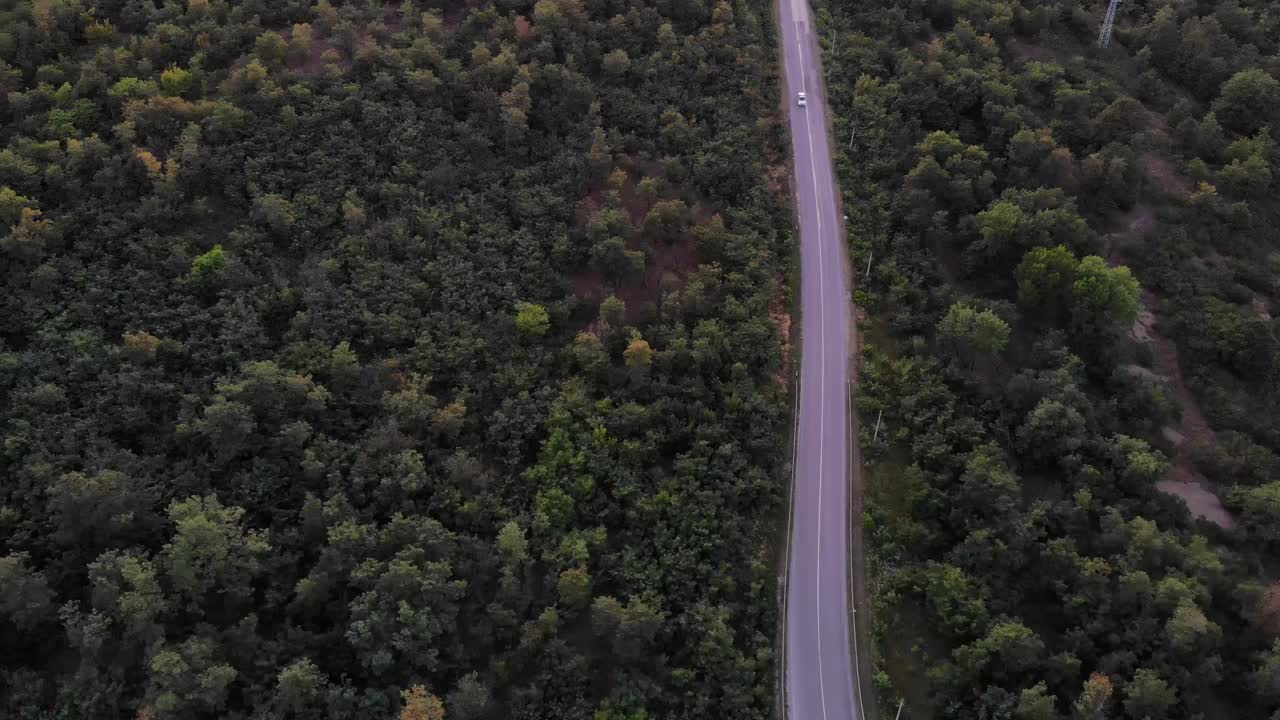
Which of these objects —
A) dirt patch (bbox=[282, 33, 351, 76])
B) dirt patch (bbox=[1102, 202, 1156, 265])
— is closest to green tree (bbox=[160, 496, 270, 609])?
dirt patch (bbox=[282, 33, 351, 76])

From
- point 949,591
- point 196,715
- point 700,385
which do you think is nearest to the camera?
point 196,715

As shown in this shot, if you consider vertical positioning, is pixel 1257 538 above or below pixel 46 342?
below

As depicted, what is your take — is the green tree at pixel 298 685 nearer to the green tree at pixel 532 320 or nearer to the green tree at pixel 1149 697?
the green tree at pixel 532 320

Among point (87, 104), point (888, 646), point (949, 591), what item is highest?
point (87, 104)

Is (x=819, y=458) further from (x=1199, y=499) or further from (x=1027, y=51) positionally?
(x=1027, y=51)

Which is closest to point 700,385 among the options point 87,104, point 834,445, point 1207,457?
point 834,445

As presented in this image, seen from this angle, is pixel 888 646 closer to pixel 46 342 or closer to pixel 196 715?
pixel 196 715

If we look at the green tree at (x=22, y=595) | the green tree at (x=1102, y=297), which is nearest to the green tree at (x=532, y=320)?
the green tree at (x=22, y=595)
